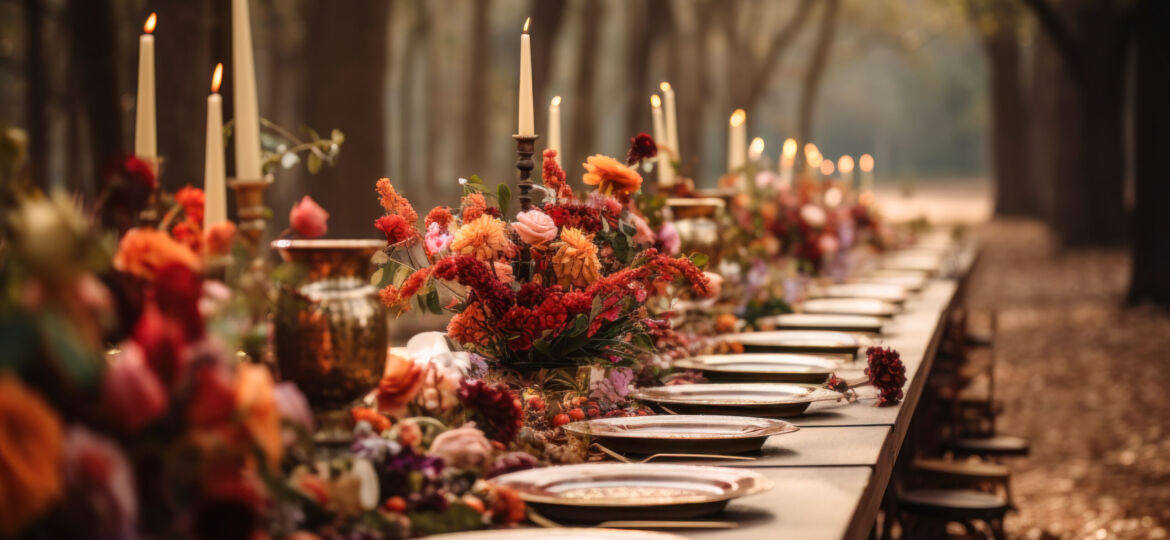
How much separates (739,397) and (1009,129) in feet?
97.4

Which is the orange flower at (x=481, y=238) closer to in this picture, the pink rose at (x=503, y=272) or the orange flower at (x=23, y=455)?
the pink rose at (x=503, y=272)

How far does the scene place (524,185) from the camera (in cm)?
331

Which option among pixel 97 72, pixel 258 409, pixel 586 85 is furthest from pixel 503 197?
pixel 586 85

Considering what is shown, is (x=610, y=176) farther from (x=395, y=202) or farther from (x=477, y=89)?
(x=477, y=89)

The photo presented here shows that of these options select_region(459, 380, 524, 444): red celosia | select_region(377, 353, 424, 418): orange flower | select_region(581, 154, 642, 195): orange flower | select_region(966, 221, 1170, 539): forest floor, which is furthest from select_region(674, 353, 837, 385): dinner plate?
select_region(966, 221, 1170, 539): forest floor

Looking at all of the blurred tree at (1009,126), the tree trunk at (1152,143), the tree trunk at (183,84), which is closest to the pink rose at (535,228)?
the tree trunk at (183,84)

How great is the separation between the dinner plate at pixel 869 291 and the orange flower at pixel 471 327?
334 cm

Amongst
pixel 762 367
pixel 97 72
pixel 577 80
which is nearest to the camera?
pixel 762 367

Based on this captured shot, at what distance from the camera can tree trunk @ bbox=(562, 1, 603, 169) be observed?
18328 millimetres

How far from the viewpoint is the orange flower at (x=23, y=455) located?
127 centimetres

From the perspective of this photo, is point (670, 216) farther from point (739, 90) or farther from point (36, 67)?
point (739, 90)

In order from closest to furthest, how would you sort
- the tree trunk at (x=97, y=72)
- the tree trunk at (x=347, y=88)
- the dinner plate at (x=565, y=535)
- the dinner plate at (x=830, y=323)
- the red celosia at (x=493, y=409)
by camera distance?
the dinner plate at (x=565, y=535)
the red celosia at (x=493, y=409)
the dinner plate at (x=830, y=323)
the tree trunk at (x=97, y=72)
the tree trunk at (x=347, y=88)

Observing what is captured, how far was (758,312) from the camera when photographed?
5301 millimetres

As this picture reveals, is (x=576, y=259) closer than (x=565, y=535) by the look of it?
No
